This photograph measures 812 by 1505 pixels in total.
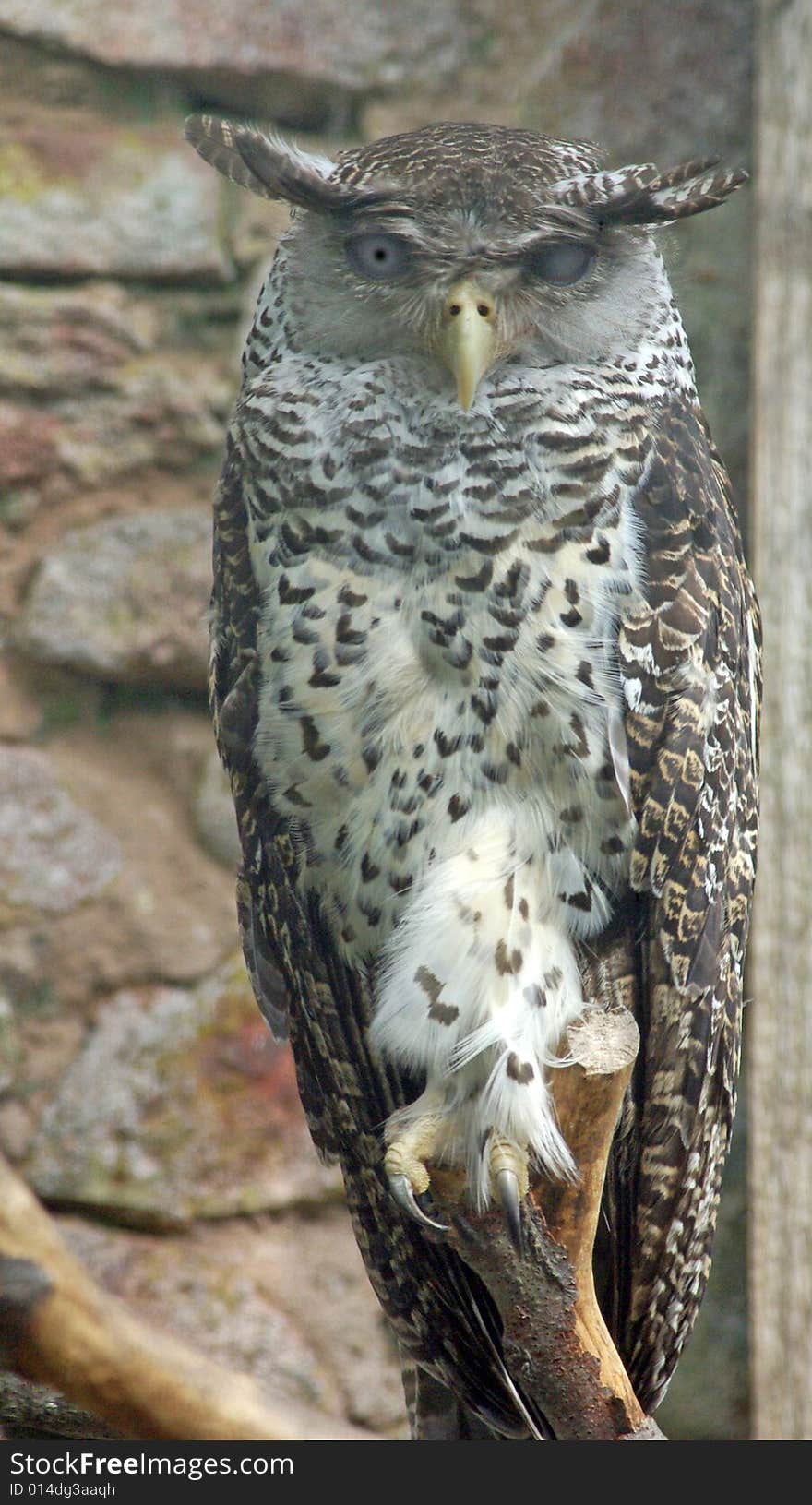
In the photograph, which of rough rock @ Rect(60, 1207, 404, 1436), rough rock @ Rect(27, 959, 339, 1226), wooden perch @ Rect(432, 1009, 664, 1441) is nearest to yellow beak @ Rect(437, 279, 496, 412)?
wooden perch @ Rect(432, 1009, 664, 1441)

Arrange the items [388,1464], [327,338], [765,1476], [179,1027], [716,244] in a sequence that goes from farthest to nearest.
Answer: [716,244], [179,1027], [327,338], [765,1476], [388,1464]

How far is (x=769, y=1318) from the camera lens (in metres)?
2.38

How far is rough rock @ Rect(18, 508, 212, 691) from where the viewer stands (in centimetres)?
231

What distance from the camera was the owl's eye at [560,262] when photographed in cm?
147

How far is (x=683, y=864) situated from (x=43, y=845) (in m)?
1.13

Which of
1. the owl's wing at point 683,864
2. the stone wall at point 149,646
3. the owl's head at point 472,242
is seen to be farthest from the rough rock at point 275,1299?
the owl's head at point 472,242

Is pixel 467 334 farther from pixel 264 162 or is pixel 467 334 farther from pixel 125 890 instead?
pixel 125 890

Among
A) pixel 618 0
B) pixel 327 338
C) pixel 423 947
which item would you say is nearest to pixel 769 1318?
pixel 423 947

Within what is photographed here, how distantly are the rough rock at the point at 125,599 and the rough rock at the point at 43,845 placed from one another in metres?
0.18

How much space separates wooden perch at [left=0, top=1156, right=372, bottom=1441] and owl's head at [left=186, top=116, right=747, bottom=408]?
81 cm

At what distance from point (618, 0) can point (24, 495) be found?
1.26m

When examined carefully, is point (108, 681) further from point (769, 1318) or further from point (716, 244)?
point (769, 1318)

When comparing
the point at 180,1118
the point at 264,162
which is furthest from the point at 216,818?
the point at 264,162

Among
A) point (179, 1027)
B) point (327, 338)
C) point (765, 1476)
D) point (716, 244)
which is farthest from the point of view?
point (716, 244)
